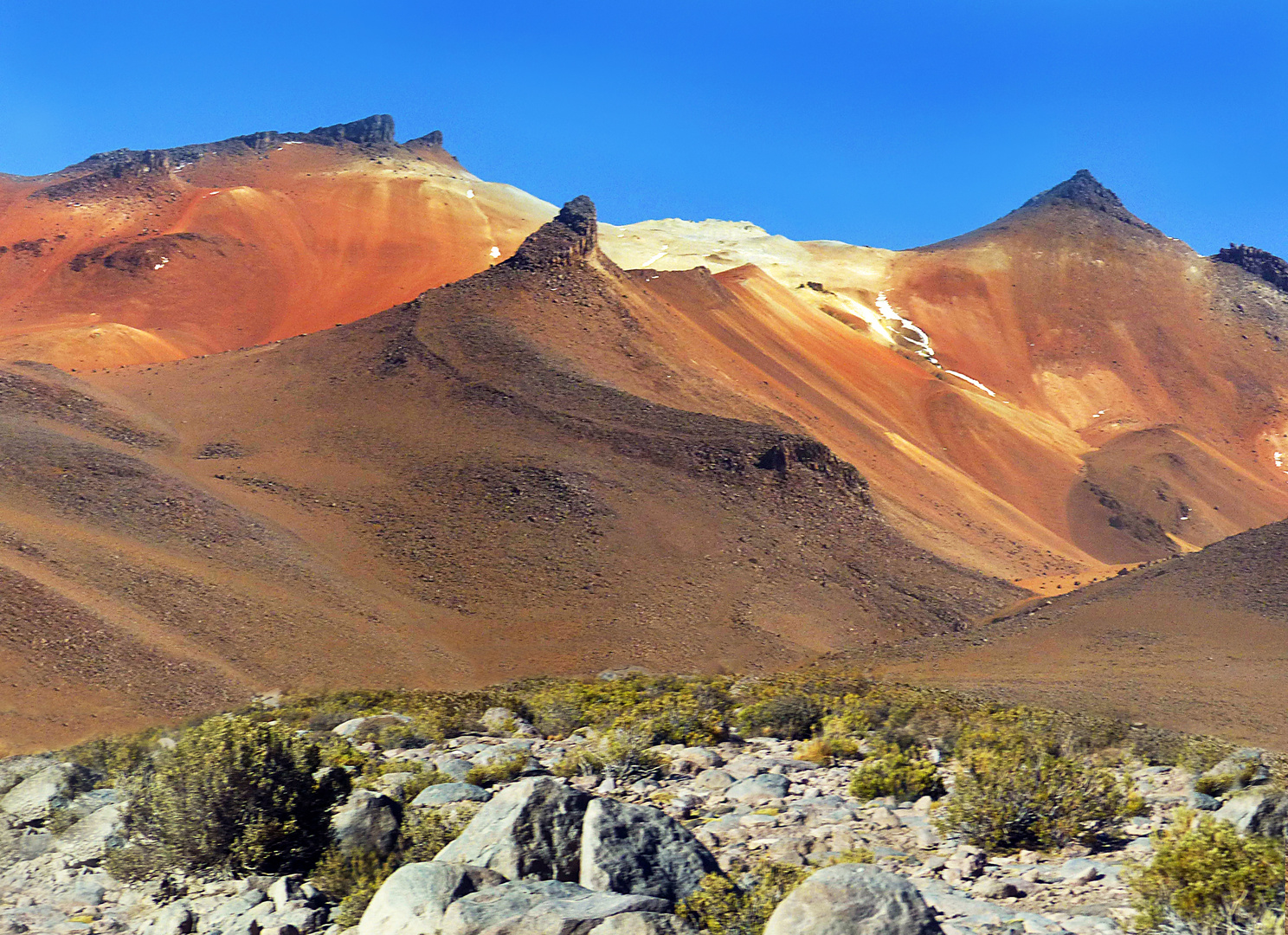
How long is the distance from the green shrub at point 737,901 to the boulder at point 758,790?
8.26 ft

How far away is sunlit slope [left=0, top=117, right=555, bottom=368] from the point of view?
7012 centimetres

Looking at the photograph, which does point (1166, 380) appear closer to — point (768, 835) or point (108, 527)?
point (108, 527)

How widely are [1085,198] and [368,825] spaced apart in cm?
11065

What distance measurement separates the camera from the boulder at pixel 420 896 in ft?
20.8

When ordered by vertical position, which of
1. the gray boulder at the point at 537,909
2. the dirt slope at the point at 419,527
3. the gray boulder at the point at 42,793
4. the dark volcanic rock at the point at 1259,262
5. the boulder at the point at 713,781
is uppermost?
the dark volcanic rock at the point at 1259,262

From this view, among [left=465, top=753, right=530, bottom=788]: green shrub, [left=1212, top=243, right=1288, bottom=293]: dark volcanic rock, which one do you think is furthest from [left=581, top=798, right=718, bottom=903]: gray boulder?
[left=1212, top=243, right=1288, bottom=293]: dark volcanic rock

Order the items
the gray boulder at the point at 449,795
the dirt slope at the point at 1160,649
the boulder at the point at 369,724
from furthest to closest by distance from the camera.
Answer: the dirt slope at the point at 1160,649 < the boulder at the point at 369,724 < the gray boulder at the point at 449,795

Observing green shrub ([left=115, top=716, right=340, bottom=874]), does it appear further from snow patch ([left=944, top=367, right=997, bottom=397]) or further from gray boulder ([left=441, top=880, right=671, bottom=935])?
snow patch ([left=944, top=367, right=997, bottom=397])

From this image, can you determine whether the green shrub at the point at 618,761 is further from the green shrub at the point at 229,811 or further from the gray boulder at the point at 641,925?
the gray boulder at the point at 641,925

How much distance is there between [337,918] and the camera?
725 cm

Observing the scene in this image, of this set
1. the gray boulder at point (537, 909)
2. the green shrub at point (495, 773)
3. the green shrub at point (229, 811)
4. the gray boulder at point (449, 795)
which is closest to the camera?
the gray boulder at point (537, 909)

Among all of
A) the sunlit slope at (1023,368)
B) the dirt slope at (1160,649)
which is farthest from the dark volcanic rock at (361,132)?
the dirt slope at (1160,649)

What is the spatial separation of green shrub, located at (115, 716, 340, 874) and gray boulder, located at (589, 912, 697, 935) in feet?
11.0

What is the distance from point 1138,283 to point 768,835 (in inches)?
3726
